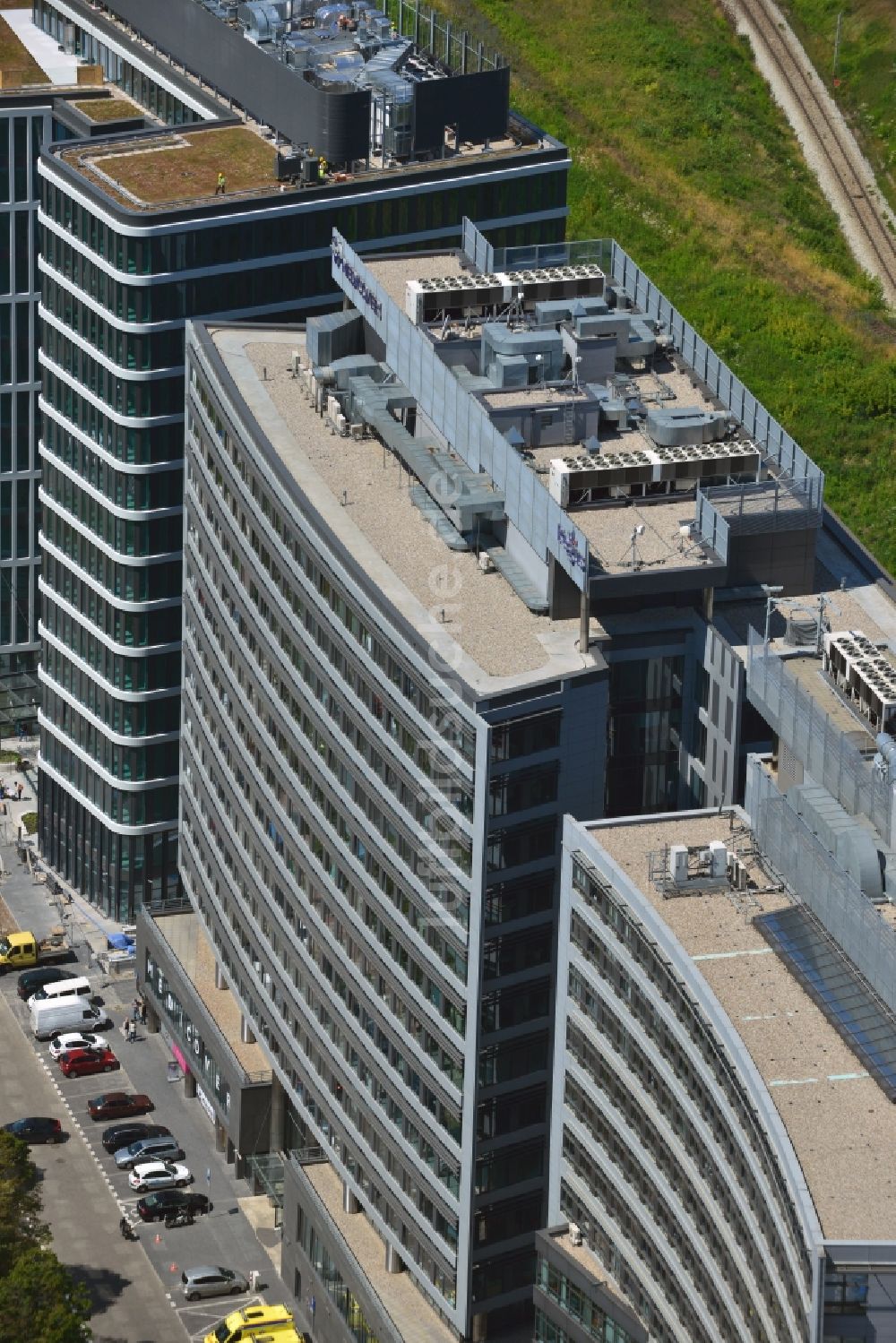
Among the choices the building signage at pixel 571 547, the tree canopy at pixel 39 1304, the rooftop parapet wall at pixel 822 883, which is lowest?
the tree canopy at pixel 39 1304

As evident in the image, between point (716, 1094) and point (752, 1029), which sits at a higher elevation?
point (752, 1029)

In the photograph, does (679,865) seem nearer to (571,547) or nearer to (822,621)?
(822,621)

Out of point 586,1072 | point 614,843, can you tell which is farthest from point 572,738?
point 586,1072

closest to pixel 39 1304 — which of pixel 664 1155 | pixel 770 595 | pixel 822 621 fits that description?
pixel 664 1155

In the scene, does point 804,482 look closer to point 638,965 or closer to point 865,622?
point 865,622

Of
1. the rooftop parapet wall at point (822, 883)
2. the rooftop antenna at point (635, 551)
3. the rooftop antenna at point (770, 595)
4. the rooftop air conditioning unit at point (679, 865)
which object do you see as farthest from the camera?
the rooftop antenna at point (635, 551)

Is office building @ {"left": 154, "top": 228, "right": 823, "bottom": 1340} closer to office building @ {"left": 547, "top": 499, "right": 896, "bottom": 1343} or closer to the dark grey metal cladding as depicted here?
the dark grey metal cladding

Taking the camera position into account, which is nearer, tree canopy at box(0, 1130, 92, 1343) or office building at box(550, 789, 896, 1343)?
office building at box(550, 789, 896, 1343)

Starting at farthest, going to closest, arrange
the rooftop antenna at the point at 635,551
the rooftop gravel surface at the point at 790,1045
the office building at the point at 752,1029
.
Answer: the rooftop antenna at the point at 635,551 → the office building at the point at 752,1029 → the rooftop gravel surface at the point at 790,1045

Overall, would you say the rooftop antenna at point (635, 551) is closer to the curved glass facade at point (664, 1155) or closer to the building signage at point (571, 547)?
the building signage at point (571, 547)

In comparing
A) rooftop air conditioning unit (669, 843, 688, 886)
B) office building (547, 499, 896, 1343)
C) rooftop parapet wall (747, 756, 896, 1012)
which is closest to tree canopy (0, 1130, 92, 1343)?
office building (547, 499, 896, 1343)

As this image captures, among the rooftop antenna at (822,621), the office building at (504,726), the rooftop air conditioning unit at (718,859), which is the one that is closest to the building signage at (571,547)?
the office building at (504,726)
